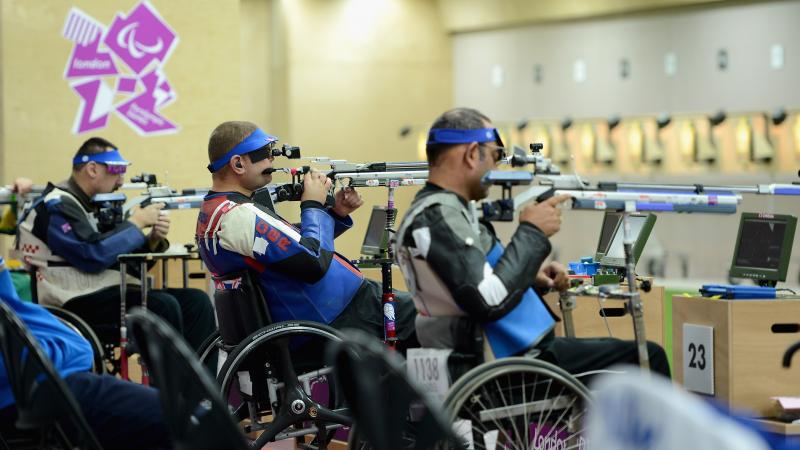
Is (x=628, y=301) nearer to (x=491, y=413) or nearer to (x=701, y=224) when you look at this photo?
(x=491, y=413)

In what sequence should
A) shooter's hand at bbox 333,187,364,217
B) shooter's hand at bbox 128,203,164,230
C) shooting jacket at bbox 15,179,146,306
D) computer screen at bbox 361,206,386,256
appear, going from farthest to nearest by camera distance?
shooter's hand at bbox 128,203,164,230
shooting jacket at bbox 15,179,146,306
computer screen at bbox 361,206,386,256
shooter's hand at bbox 333,187,364,217

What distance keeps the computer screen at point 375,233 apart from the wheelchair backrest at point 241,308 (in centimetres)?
155

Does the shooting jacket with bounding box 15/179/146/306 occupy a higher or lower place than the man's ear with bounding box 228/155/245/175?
lower

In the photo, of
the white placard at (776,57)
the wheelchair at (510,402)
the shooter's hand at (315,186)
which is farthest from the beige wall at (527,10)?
the wheelchair at (510,402)

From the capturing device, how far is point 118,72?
8875mm

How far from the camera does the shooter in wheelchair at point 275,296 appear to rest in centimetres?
407

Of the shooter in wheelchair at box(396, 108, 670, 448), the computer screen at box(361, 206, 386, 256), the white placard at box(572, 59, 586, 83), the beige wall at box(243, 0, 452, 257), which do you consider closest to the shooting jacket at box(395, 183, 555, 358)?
A: the shooter in wheelchair at box(396, 108, 670, 448)

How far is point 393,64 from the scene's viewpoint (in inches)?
489

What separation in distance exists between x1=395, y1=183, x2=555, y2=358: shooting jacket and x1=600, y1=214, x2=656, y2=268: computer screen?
65.7 inches

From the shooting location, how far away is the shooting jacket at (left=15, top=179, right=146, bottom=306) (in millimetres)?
6227

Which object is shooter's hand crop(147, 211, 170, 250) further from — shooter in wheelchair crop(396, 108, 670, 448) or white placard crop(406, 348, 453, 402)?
white placard crop(406, 348, 453, 402)

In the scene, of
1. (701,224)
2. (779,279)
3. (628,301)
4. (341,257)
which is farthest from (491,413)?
(701,224)

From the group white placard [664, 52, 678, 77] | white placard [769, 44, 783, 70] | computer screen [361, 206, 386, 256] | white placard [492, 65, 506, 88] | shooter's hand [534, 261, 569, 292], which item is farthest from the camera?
white placard [492, 65, 506, 88]

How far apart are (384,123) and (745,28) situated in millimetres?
3851
